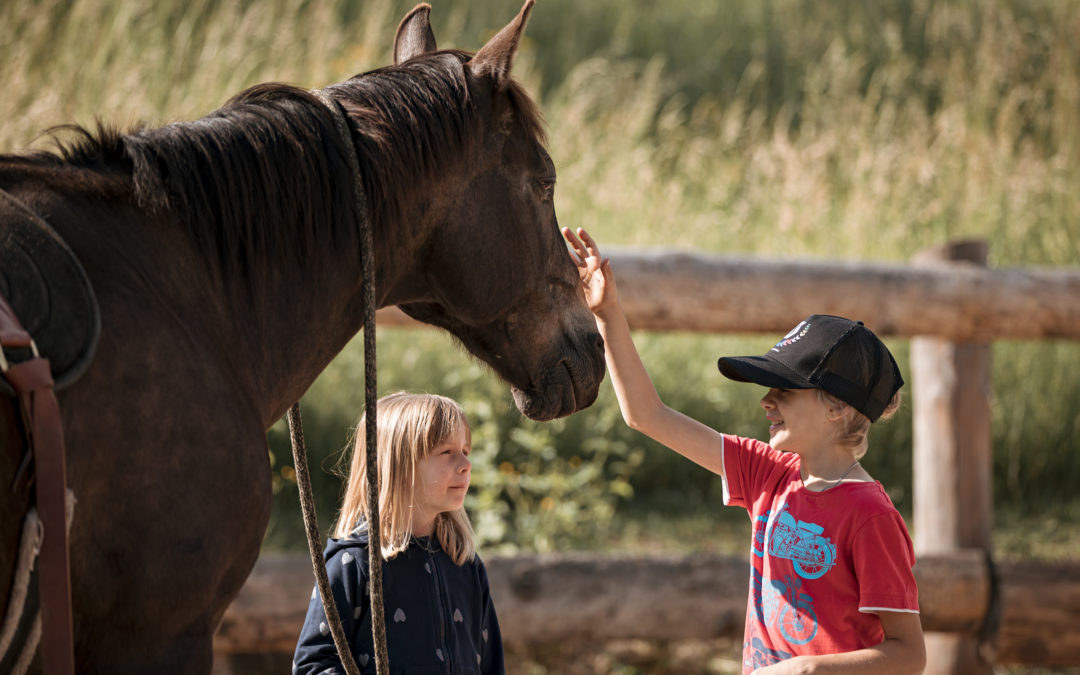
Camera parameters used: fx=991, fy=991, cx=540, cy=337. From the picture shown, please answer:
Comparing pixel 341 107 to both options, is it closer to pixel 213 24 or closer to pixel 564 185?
pixel 564 185

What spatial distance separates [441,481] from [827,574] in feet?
2.49

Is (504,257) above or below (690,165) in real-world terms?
below

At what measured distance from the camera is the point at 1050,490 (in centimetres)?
553

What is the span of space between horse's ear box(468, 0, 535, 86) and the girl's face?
0.72 metres

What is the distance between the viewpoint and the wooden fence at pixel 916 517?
11.5ft

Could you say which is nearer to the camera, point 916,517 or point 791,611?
point 791,611

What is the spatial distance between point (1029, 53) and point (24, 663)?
10.0 meters

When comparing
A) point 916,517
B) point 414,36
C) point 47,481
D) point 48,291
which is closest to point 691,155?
point 916,517

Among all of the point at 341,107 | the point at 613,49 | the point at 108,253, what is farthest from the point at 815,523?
the point at 613,49

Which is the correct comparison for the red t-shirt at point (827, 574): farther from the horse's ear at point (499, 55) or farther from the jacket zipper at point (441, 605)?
the horse's ear at point (499, 55)

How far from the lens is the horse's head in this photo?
177 cm

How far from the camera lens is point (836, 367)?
1.85 m

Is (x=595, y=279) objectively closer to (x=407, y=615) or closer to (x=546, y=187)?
(x=546, y=187)

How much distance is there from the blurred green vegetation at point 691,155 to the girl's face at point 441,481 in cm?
87
